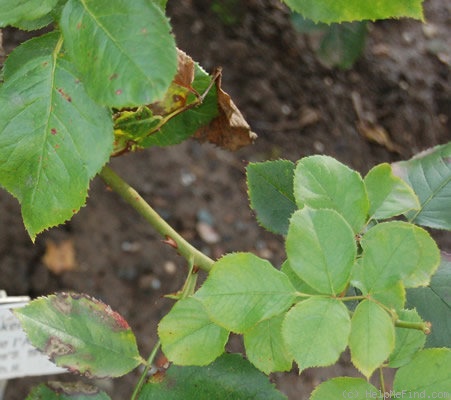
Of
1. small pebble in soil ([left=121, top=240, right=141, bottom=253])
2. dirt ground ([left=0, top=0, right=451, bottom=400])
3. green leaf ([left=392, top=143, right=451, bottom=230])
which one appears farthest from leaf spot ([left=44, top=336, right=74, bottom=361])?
small pebble in soil ([left=121, top=240, right=141, bottom=253])

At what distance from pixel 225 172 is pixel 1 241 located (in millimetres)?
638

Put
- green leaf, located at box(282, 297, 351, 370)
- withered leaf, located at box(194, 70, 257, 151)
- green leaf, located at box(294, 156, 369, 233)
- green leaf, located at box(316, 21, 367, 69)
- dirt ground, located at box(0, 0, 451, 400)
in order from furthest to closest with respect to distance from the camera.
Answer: green leaf, located at box(316, 21, 367, 69)
dirt ground, located at box(0, 0, 451, 400)
withered leaf, located at box(194, 70, 257, 151)
green leaf, located at box(294, 156, 369, 233)
green leaf, located at box(282, 297, 351, 370)

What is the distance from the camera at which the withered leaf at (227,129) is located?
0.95 meters

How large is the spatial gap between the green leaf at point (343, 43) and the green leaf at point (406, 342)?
1.31 m

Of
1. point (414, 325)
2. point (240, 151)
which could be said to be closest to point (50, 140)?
point (414, 325)

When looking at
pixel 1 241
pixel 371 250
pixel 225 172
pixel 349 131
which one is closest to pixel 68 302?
pixel 371 250

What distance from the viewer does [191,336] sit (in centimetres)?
71

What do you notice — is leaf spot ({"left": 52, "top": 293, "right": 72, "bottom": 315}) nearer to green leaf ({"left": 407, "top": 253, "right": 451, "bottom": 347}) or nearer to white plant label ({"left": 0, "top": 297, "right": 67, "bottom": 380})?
white plant label ({"left": 0, "top": 297, "right": 67, "bottom": 380})

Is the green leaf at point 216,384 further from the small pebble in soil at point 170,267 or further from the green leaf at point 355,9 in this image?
the small pebble in soil at point 170,267

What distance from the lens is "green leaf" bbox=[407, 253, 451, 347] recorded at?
0.79 metres

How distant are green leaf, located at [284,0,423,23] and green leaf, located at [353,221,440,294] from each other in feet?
0.79

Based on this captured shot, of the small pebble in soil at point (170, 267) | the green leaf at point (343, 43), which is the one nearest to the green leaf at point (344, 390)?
the small pebble in soil at point (170, 267)

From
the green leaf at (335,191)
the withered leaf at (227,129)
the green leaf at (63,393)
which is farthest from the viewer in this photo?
the withered leaf at (227,129)

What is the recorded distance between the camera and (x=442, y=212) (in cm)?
83
